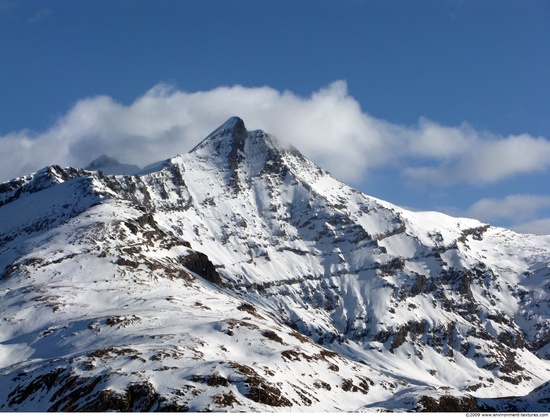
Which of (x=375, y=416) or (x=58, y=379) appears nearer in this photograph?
(x=375, y=416)

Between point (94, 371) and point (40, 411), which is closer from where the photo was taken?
point (40, 411)

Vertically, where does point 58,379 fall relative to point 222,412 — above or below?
above

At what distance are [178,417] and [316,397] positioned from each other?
48.2 m

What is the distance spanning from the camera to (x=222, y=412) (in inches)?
6373

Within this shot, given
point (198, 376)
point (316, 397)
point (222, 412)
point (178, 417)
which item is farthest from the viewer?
point (316, 397)

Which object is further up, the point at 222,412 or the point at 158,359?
the point at 158,359

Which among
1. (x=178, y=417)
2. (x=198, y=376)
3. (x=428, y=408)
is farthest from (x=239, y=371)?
(x=428, y=408)

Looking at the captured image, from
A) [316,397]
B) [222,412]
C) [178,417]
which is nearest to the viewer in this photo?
[178,417]

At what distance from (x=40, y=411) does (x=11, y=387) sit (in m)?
18.8

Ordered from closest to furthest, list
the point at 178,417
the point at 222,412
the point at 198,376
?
the point at 178,417, the point at 222,412, the point at 198,376

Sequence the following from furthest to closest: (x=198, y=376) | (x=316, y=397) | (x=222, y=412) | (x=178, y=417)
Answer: (x=316, y=397), (x=198, y=376), (x=222, y=412), (x=178, y=417)

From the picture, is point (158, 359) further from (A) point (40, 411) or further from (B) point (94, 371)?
(A) point (40, 411)

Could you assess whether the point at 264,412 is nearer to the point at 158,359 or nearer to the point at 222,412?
the point at 222,412

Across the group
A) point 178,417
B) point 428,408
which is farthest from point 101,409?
point 428,408
